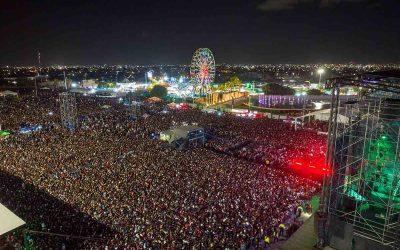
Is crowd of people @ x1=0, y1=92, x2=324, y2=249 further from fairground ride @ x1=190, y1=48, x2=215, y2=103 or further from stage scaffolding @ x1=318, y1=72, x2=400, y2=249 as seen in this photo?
fairground ride @ x1=190, y1=48, x2=215, y2=103

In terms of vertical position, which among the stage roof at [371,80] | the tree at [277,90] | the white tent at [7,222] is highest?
the stage roof at [371,80]

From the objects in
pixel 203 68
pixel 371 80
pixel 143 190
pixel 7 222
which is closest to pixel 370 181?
pixel 371 80

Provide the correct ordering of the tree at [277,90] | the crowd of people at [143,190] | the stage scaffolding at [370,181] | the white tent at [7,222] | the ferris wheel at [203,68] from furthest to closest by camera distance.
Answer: the tree at [277,90]
the ferris wheel at [203,68]
the crowd of people at [143,190]
the stage scaffolding at [370,181]
the white tent at [7,222]

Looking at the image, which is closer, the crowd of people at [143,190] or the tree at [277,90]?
the crowd of people at [143,190]

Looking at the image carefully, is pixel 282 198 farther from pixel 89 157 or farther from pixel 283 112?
pixel 283 112

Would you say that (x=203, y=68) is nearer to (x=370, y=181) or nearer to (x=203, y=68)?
(x=203, y=68)

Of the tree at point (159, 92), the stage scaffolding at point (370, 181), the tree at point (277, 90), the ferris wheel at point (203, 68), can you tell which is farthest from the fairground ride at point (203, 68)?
the stage scaffolding at point (370, 181)

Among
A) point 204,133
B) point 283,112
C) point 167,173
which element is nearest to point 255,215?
point 167,173

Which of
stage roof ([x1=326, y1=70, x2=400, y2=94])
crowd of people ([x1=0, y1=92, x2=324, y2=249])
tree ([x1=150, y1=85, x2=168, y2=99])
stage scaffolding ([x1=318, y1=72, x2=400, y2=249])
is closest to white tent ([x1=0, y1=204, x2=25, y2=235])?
crowd of people ([x1=0, y1=92, x2=324, y2=249])

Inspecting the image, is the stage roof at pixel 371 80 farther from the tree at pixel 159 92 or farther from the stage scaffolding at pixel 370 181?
the tree at pixel 159 92
